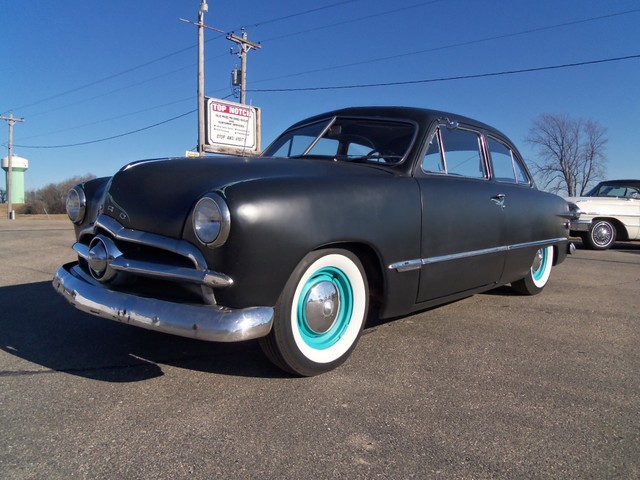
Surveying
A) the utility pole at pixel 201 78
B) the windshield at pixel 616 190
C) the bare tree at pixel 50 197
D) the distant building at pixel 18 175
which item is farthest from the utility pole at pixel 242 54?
the distant building at pixel 18 175

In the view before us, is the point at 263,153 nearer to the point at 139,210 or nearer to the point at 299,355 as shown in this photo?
the point at 139,210

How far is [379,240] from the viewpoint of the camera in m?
2.68

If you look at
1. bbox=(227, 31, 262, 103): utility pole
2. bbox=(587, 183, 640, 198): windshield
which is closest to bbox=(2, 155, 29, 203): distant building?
bbox=(227, 31, 262, 103): utility pole

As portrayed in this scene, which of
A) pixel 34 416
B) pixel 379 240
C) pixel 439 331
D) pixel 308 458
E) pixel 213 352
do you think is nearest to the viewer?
pixel 308 458

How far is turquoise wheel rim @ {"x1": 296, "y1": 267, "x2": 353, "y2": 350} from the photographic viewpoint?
8.20 ft

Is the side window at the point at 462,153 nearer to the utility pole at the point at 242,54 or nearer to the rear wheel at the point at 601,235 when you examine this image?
the rear wheel at the point at 601,235

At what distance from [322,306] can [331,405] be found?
0.54 m

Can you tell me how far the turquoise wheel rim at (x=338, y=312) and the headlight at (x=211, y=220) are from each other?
22.3 inches

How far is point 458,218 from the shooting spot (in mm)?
3260

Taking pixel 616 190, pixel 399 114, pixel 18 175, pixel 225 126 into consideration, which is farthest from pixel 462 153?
pixel 18 175

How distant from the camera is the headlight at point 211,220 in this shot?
83.8 inches

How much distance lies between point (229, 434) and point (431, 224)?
1.78 metres

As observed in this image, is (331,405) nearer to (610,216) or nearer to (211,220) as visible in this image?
(211,220)

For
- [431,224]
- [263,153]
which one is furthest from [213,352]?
[263,153]
